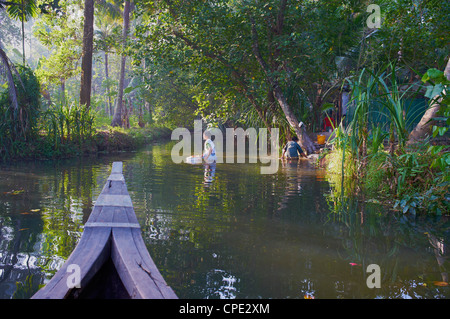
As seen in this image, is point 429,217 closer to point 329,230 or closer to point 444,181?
point 444,181

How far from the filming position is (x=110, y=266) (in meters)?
2.85

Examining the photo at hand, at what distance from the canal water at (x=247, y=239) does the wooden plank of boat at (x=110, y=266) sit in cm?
55

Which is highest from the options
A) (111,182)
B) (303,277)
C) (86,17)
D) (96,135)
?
(86,17)

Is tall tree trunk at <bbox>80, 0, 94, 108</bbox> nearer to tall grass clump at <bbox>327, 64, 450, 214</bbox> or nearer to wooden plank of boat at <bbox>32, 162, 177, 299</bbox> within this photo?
tall grass clump at <bbox>327, 64, 450, 214</bbox>

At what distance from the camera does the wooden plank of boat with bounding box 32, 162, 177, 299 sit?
211 cm

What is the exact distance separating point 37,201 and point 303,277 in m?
4.62

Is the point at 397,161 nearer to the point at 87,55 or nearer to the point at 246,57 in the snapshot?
the point at 246,57

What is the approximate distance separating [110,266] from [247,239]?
6.16ft

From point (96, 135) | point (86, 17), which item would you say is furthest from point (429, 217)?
point (86, 17)

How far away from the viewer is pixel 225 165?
11.9 m

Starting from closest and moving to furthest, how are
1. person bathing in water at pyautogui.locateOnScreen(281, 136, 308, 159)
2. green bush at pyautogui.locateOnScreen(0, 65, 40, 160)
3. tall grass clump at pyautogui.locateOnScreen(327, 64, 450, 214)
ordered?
tall grass clump at pyautogui.locateOnScreen(327, 64, 450, 214)
green bush at pyautogui.locateOnScreen(0, 65, 40, 160)
person bathing in water at pyautogui.locateOnScreen(281, 136, 308, 159)

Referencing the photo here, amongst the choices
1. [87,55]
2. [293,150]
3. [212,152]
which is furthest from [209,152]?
[87,55]

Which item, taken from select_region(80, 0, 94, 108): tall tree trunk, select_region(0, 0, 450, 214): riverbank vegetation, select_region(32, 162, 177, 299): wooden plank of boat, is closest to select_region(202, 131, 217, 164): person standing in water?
select_region(0, 0, 450, 214): riverbank vegetation

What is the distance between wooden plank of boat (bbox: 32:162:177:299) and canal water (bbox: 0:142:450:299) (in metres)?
0.55
